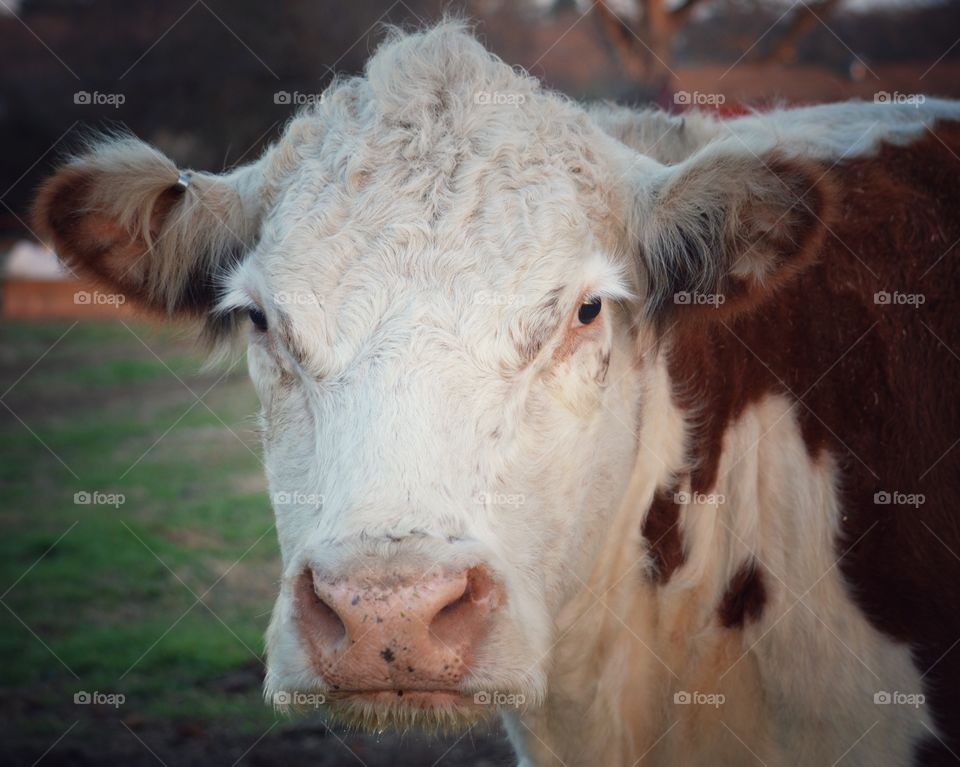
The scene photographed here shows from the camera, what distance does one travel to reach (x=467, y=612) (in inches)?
86.8

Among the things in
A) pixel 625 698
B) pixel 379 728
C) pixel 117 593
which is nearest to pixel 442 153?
pixel 379 728

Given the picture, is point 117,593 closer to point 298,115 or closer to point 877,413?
point 298,115

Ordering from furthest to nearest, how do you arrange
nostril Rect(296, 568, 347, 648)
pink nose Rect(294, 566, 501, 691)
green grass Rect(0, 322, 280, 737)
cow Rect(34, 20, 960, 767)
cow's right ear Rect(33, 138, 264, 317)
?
1. green grass Rect(0, 322, 280, 737)
2. cow's right ear Rect(33, 138, 264, 317)
3. cow Rect(34, 20, 960, 767)
4. nostril Rect(296, 568, 347, 648)
5. pink nose Rect(294, 566, 501, 691)

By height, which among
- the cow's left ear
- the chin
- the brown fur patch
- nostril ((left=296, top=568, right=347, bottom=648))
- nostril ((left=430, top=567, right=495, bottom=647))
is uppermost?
the cow's left ear

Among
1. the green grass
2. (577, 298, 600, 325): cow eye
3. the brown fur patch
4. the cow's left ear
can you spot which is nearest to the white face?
(577, 298, 600, 325): cow eye

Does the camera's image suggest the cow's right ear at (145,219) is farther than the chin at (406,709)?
Yes

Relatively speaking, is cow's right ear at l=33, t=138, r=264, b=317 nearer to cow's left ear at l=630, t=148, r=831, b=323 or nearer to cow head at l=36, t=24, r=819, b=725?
cow head at l=36, t=24, r=819, b=725

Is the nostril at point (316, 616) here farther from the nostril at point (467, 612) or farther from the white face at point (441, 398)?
the nostril at point (467, 612)

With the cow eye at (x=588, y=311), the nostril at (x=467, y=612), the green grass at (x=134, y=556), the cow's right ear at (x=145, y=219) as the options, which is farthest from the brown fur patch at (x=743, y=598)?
the cow's right ear at (x=145, y=219)

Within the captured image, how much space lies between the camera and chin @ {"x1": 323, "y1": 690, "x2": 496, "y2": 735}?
2.23 meters

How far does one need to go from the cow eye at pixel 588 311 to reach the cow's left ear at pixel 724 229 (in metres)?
0.32

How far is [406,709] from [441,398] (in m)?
0.71

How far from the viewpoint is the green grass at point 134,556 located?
5.50 metres

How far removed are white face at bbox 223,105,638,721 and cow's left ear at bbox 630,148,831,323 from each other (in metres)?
0.21
